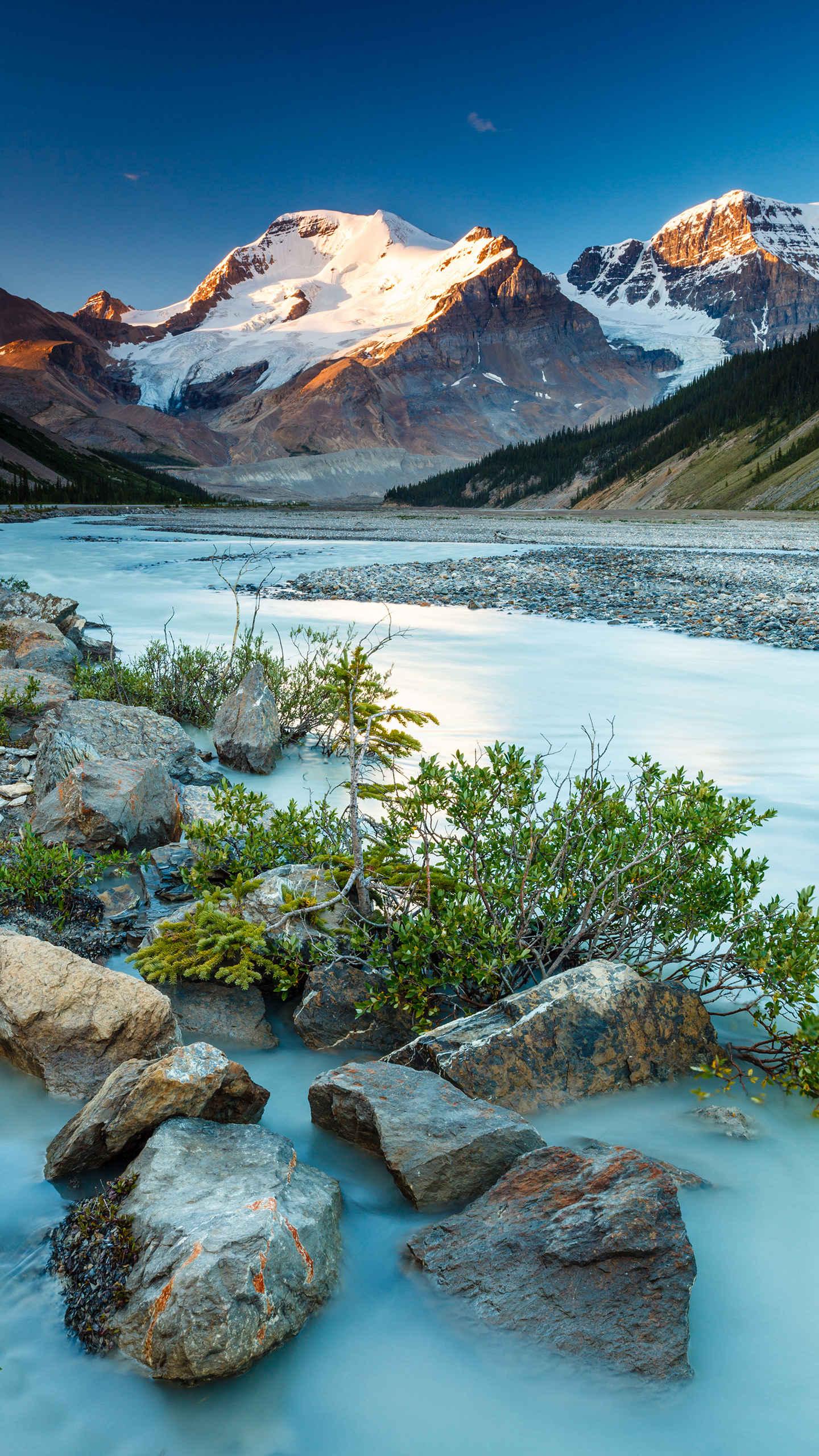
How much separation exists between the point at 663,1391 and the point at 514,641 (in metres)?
15.9

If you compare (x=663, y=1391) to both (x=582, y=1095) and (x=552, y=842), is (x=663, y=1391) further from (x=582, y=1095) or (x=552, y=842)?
(x=552, y=842)

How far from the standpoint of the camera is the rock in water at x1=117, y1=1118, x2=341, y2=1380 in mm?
3062

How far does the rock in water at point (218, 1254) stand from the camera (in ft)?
10.0

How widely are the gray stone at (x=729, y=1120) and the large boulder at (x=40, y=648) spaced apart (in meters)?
9.82

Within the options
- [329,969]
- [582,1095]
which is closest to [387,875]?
[329,969]

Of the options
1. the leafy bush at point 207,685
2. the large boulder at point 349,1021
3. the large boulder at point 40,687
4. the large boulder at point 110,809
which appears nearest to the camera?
the large boulder at point 349,1021

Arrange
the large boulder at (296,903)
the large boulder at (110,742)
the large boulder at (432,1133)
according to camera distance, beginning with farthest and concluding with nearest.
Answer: the large boulder at (110,742), the large boulder at (296,903), the large boulder at (432,1133)

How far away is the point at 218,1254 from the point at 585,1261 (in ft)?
4.40

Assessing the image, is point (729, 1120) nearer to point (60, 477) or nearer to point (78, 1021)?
point (78, 1021)

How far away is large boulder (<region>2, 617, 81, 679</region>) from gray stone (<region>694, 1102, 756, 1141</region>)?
982cm

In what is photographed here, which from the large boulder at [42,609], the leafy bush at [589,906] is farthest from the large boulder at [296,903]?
the large boulder at [42,609]

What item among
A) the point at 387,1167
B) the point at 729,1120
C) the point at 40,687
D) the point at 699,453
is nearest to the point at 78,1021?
the point at 387,1167

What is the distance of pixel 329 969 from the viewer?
5250 millimetres

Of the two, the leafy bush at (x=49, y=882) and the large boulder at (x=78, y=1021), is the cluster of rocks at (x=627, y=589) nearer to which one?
the leafy bush at (x=49, y=882)
